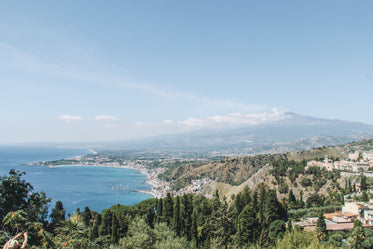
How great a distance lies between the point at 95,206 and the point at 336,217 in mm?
58414

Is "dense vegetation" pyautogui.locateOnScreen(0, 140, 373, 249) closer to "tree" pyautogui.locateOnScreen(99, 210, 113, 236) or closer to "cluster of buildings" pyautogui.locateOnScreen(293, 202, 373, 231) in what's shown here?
"tree" pyautogui.locateOnScreen(99, 210, 113, 236)

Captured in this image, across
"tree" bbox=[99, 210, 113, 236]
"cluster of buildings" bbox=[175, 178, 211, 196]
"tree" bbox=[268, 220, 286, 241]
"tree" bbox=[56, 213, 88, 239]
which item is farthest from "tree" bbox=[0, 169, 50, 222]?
"cluster of buildings" bbox=[175, 178, 211, 196]

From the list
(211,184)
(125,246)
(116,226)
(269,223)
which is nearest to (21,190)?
(125,246)

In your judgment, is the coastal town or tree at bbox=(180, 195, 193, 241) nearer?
tree at bbox=(180, 195, 193, 241)

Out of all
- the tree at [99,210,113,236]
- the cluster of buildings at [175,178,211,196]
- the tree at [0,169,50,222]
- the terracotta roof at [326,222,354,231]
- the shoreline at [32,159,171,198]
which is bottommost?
the shoreline at [32,159,171,198]

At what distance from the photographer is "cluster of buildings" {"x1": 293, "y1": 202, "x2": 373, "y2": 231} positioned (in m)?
27.8

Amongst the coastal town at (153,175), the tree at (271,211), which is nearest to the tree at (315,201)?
the tree at (271,211)

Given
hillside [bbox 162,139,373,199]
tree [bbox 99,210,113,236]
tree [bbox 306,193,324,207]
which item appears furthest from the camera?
hillside [bbox 162,139,373,199]

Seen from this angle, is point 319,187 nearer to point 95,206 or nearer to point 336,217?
point 336,217

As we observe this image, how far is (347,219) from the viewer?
30.0 metres

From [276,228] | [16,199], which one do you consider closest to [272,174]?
[276,228]

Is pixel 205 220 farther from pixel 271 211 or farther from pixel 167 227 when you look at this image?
pixel 167 227

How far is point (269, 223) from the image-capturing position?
30719 millimetres

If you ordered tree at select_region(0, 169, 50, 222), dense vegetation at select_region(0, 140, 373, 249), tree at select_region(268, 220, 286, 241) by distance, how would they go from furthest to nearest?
tree at select_region(268, 220, 286, 241)
tree at select_region(0, 169, 50, 222)
dense vegetation at select_region(0, 140, 373, 249)
